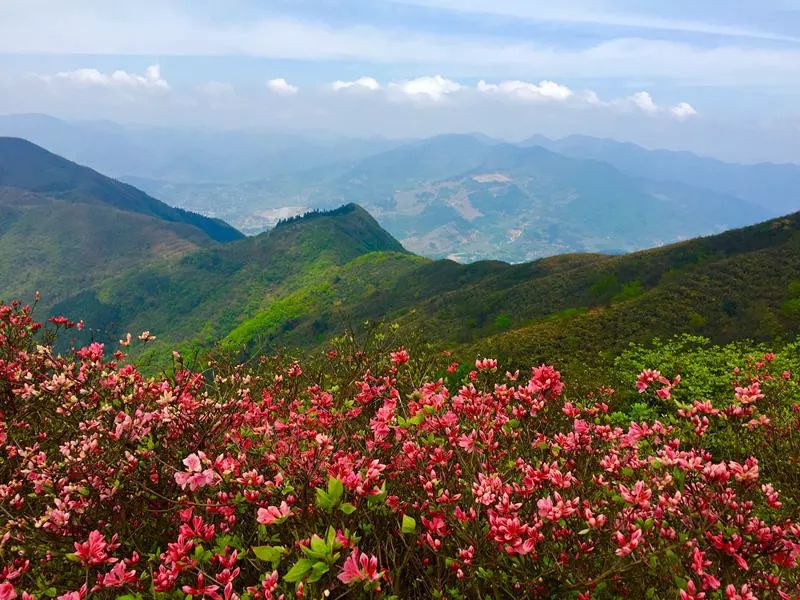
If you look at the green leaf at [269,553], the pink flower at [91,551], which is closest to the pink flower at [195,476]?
the pink flower at [91,551]

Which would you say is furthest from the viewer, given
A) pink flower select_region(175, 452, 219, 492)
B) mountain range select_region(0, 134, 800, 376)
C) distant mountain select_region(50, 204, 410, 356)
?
distant mountain select_region(50, 204, 410, 356)

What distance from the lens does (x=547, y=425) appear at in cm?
584

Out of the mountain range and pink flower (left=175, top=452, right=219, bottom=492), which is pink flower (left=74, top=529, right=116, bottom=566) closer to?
pink flower (left=175, top=452, right=219, bottom=492)

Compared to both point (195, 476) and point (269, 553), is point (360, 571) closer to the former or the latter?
point (269, 553)

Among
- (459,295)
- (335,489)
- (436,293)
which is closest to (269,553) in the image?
(335,489)

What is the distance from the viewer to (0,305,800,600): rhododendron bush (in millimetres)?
3195

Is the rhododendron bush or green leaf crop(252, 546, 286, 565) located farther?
the rhododendron bush

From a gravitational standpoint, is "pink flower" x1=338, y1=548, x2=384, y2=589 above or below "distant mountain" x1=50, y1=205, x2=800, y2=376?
above

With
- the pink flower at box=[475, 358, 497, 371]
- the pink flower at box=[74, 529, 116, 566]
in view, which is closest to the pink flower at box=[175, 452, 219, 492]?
the pink flower at box=[74, 529, 116, 566]

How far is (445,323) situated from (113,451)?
71.9 metres

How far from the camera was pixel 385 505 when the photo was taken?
13.1 feet

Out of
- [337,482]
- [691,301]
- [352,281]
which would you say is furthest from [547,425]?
[352,281]

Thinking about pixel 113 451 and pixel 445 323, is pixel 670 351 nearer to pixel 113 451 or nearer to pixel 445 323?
pixel 113 451

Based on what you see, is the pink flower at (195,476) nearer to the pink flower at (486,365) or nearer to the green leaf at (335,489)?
the green leaf at (335,489)
